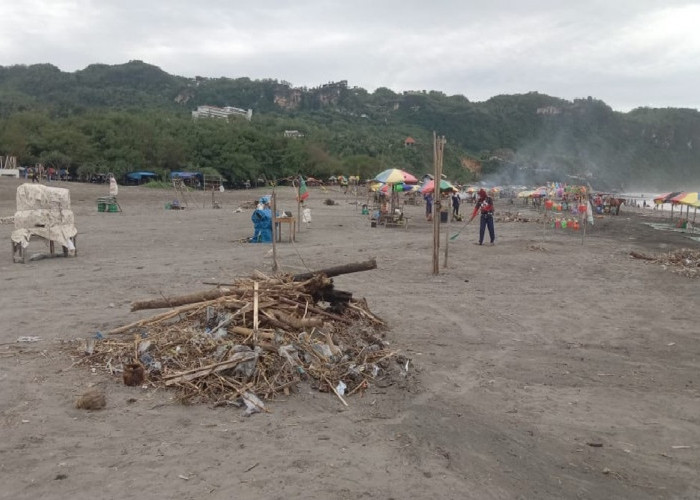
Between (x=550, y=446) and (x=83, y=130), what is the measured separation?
2169 inches

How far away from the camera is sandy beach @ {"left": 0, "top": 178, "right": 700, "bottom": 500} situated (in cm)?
394

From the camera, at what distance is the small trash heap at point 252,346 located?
536 cm

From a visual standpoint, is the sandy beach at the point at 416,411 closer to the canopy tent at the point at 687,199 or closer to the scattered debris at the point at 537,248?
the scattered debris at the point at 537,248

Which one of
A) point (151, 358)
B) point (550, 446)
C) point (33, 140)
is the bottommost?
point (550, 446)

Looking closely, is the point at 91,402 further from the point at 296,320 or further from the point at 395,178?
the point at 395,178

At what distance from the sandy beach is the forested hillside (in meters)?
42.4

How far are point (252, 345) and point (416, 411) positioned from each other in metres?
1.78

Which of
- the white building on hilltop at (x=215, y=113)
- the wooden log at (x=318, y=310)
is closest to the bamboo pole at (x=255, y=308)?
the wooden log at (x=318, y=310)

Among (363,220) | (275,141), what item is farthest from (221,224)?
(275,141)

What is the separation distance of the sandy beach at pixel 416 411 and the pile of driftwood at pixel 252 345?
0.21 m

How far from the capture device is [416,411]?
5.17m

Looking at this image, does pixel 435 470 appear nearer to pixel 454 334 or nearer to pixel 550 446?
pixel 550 446

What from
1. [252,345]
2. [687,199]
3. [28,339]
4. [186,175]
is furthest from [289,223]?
[186,175]

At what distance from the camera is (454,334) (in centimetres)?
791
